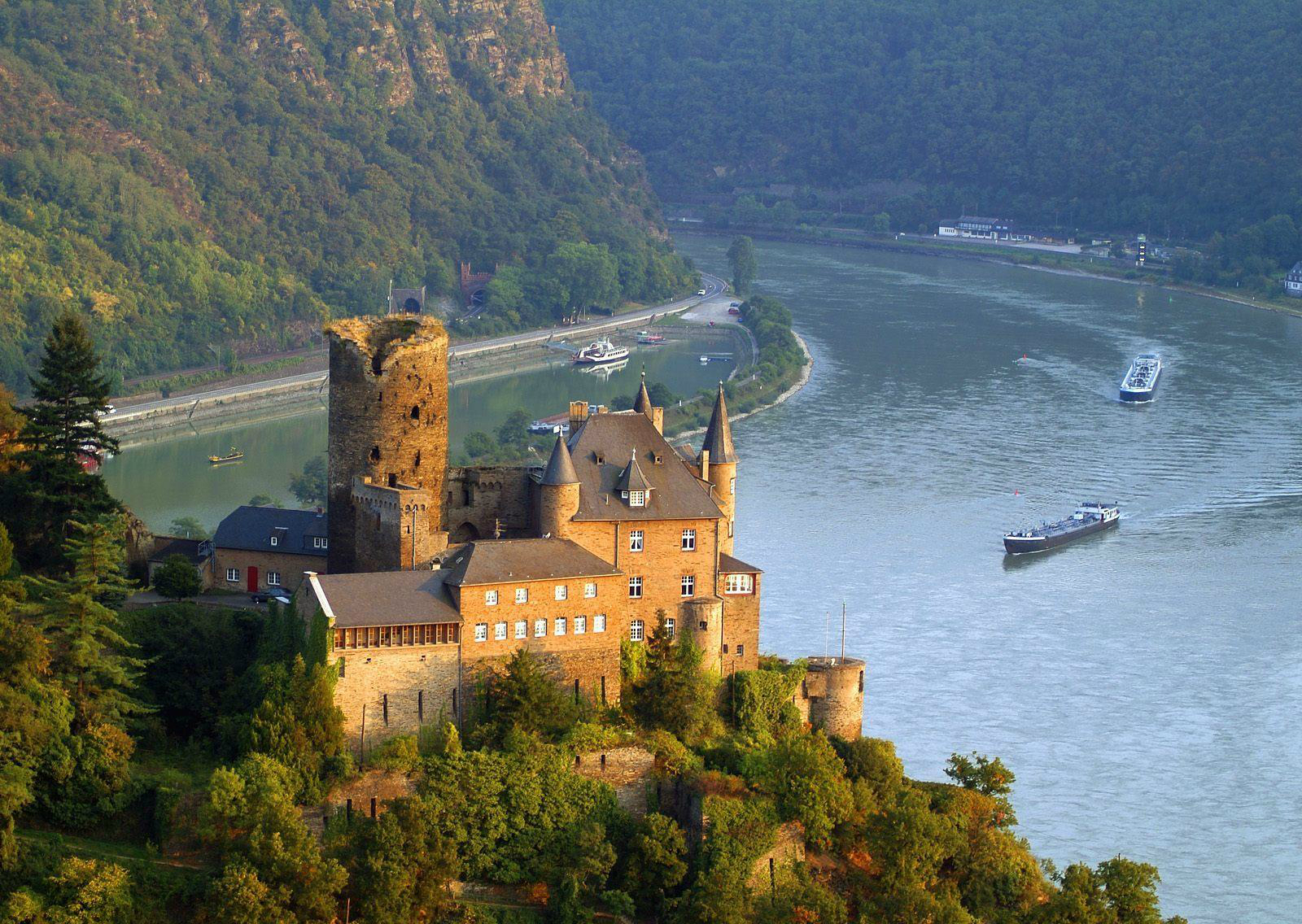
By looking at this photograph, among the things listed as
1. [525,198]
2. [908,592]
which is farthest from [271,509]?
[525,198]

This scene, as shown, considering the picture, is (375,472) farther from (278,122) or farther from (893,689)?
(278,122)

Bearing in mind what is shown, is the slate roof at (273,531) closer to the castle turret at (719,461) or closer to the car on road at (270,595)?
the car on road at (270,595)

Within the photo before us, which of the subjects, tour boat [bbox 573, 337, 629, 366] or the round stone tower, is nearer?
the round stone tower

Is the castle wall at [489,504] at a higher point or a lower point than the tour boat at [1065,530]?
lower

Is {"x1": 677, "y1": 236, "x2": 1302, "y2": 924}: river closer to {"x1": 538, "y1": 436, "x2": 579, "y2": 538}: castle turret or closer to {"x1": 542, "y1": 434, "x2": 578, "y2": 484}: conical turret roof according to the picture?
{"x1": 538, "y1": 436, "x2": 579, "y2": 538}: castle turret

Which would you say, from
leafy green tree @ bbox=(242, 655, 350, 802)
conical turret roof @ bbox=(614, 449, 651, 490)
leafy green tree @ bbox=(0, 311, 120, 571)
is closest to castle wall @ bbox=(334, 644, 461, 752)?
leafy green tree @ bbox=(242, 655, 350, 802)

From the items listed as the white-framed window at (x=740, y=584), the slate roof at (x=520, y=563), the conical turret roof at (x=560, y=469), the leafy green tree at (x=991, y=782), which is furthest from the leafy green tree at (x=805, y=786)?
the conical turret roof at (x=560, y=469)
